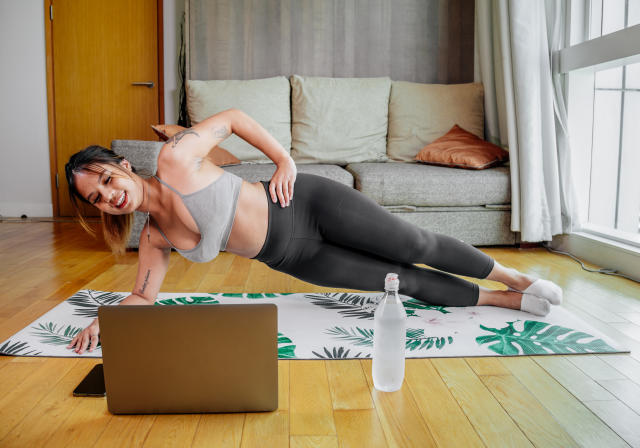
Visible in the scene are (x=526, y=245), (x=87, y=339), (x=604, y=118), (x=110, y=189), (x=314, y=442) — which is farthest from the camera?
(x=526, y=245)

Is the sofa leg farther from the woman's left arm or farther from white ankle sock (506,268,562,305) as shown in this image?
the woman's left arm

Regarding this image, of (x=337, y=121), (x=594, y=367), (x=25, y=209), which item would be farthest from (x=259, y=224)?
(x=25, y=209)

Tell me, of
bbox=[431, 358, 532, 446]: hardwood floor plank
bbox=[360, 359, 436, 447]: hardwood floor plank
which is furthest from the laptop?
bbox=[431, 358, 532, 446]: hardwood floor plank

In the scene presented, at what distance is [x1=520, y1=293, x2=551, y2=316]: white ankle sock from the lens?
6.43 feet

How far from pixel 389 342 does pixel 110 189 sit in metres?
0.81

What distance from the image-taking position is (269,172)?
3.10 meters

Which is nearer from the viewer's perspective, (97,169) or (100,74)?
(97,169)

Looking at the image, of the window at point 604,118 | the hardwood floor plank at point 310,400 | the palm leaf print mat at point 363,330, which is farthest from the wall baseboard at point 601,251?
the hardwood floor plank at point 310,400

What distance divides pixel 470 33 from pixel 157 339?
360cm

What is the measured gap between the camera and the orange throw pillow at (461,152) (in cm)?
323

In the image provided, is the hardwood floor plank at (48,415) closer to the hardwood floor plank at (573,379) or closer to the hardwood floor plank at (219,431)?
the hardwood floor plank at (219,431)

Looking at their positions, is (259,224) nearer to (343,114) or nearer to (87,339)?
(87,339)

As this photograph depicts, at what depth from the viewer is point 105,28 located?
4238mm

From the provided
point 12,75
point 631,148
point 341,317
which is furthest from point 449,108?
point 12,75
